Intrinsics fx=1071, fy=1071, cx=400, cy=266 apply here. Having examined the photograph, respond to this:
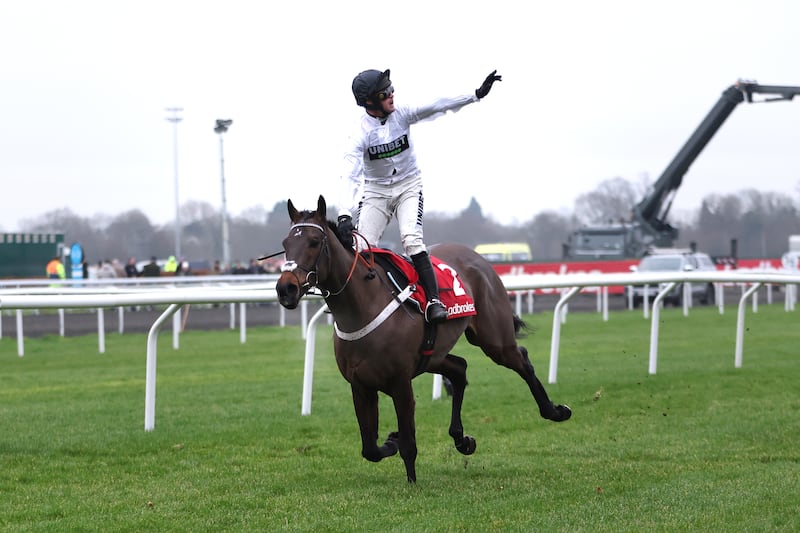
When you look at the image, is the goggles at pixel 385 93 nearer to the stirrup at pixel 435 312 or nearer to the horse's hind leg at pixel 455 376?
the stirrup at pixel 435 312

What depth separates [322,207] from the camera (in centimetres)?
588

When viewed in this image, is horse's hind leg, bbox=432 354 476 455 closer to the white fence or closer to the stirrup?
the stirrup

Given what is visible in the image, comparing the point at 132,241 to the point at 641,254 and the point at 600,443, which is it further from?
the point at 600,443

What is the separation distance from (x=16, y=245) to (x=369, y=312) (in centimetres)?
2753

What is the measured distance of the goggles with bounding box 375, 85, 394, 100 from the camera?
6.46m

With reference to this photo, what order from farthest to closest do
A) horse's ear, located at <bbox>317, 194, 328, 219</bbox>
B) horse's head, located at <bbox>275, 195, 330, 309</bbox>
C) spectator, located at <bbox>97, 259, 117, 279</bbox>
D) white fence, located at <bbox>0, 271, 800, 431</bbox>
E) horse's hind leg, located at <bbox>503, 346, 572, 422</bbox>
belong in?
spectator, located at <bbox>97, 259, 117, 279</bbox>, white fence, located at <bbox>0, 271, 800, 431</bbox>, horse's hind leg, located at <bbox>503, 346, 572, 422</bbox>, horse's ear, located at <bbox>317, 194, 328, 219</bbox>, horse's head, located at <bbox>275, 195, 330, 309</bbox>

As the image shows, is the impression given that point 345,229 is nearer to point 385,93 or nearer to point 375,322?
point 375,322

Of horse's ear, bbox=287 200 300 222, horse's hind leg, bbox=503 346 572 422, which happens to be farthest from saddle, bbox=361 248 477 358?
horse's hind leg, bbox=503 346 572 422

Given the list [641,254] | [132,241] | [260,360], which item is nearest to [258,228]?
[132,241]

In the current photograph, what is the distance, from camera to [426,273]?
6656 millimetres

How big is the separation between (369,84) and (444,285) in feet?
4.46

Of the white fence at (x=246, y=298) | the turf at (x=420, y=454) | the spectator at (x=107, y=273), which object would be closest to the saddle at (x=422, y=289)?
the turf at (x=420, y=454)

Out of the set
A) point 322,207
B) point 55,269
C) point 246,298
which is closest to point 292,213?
point 322,207

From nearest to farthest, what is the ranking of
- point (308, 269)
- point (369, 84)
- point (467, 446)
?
1. point (308, 269)
2. point (369, 84)
3. point (467, 446)
